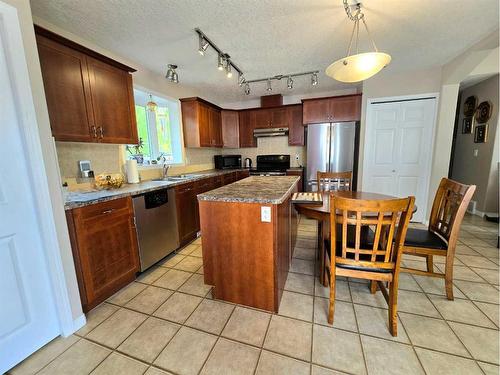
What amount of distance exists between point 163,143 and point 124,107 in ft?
4.36

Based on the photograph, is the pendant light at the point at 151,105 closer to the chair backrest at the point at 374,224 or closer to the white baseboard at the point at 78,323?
the white baseboard at the point at 78,323

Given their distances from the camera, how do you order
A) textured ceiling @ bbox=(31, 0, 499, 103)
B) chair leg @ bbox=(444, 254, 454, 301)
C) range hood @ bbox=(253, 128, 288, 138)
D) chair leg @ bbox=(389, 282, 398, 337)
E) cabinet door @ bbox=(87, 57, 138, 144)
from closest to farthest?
1. chair leg @ bbox=(389, 282, 398, 337)
2. chair leg @ bbox=(444, 254, 454, 301)
3. textured ceiling @ bbox=(31, 0, 499, 103)
4. cabinet door @ bbox=(87, 57, 138, 144)
5. range hood @ bbox=(253, 128, 288, 138)

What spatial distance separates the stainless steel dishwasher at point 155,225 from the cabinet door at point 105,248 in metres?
0.09

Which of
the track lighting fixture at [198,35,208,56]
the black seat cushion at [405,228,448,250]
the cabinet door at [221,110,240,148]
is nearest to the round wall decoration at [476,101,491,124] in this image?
the black seat cushion at [405,228,448,250]

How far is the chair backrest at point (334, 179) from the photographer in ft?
8.93

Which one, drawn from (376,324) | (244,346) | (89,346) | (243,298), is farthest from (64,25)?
(376,324)

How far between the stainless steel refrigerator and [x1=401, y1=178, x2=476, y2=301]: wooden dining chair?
203 cm

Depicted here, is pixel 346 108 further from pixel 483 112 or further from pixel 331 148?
pixel 483 112

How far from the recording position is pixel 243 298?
5.64 feet

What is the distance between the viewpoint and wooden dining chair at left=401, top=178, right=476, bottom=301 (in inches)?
61.2

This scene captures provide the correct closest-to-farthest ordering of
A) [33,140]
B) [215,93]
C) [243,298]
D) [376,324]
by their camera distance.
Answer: [33,140]
[376,324]
[243,298]
[215,93]

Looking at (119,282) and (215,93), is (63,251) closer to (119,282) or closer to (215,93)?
(119,282)

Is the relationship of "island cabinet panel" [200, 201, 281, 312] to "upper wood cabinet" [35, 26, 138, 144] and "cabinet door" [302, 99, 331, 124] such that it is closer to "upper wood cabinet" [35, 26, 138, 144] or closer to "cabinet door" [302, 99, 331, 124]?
"upper wood cabinet" [35, 26, 138, 144]

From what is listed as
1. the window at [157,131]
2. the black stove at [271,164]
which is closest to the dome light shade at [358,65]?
the window at [157,131]
